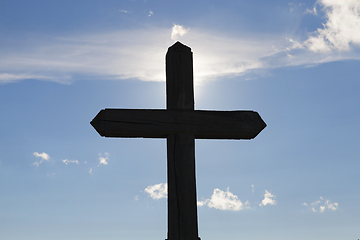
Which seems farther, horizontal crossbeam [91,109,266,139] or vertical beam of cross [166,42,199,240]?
horizontal crossbeam [91,109,266,139]

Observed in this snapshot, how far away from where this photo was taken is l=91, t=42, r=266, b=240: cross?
15.7 feet

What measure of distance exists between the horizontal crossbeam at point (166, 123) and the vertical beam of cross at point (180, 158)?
10 cm

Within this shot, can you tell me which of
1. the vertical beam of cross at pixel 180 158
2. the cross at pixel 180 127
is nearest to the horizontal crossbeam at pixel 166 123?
the cross at pixel 180 127

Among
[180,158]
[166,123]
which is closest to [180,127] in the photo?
[166,123]

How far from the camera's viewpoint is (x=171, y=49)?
5367mm

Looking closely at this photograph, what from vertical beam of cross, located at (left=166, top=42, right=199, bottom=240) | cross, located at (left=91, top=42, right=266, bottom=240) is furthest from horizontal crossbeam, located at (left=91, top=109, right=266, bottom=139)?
vertical beam of cross, located at (left=166, top=42, right=199, bottom=240)

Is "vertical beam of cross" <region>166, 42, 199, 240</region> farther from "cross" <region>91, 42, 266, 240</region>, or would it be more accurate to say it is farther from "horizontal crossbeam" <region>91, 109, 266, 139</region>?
"horizontal crossbeam" <region>91, 109, 266, 139</region>

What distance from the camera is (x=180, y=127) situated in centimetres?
502

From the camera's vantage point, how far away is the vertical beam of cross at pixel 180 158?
4.72m

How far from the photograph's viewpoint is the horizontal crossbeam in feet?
16.4

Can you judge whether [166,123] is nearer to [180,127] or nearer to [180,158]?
[180,127]

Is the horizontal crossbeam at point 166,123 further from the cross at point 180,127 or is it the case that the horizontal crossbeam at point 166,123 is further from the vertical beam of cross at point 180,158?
the vertical beam of cross at point 180,158

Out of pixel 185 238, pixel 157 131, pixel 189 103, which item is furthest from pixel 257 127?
pixel 185 238

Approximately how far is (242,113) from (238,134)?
10.5 inches
